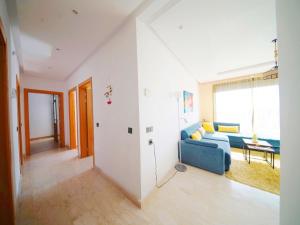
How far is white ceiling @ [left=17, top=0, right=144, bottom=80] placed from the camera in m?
1.38

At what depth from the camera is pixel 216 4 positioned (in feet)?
4.78

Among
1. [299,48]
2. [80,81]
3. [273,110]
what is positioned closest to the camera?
[299,48]

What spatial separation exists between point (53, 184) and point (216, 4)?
3928 millimetres

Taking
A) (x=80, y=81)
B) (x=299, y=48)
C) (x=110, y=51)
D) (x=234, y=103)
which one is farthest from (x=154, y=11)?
(x=234, y=103)

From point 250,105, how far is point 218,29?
4022mm

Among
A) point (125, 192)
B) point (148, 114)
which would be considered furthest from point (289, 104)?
point (125, 192)

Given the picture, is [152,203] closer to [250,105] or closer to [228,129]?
[228,129]

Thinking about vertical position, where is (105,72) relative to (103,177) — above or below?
above

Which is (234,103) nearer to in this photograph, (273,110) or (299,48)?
(273,110)

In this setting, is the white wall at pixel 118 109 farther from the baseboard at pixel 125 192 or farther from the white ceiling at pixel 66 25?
the white ceiling at pixel 66 25

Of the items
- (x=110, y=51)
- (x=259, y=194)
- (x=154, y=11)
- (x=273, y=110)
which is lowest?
(x=259, y=194)

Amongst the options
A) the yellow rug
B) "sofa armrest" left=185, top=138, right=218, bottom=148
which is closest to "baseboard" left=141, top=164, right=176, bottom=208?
"sofa armrest" left=185, top=138, right=218, bottom=148

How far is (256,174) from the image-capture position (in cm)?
228

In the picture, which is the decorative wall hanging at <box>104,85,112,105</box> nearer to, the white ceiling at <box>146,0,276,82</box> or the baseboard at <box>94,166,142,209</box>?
the white ceiling at <box>146,0,276,82</box>
